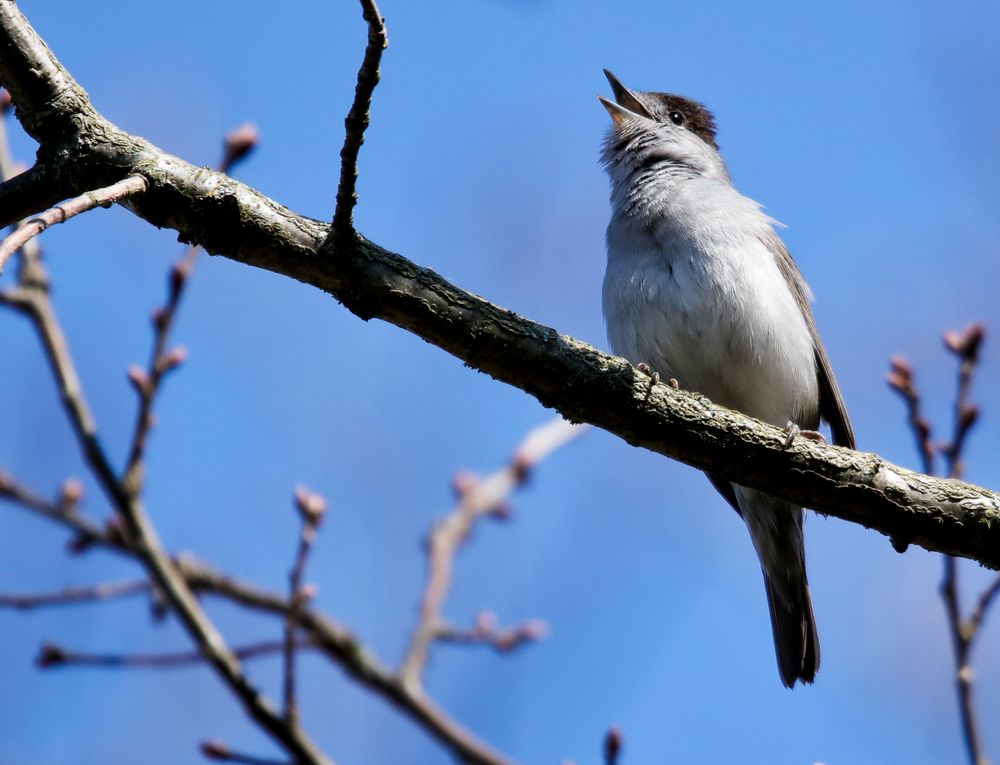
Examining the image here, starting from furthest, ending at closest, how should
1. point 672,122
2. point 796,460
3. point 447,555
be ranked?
1. point 672,122
2. point 447,555
3. point 796,460

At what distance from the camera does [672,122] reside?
21.1 feet

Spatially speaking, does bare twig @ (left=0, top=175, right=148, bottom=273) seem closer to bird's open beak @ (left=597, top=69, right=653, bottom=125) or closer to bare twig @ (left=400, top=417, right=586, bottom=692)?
bare twig @ (left=400, top=417, right=586, bottom=692)

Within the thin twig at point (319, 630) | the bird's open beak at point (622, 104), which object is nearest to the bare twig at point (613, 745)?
the thin twig at point (319, 630)

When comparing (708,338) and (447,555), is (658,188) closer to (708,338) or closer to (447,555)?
(708,338)

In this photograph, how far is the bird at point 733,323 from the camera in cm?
473

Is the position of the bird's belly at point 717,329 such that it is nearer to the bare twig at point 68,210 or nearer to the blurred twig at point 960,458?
the blurred twig at point 960,458

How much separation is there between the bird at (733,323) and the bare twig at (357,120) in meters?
2.32

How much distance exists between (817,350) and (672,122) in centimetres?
199

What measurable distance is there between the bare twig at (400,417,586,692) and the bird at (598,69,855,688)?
626 millimetres

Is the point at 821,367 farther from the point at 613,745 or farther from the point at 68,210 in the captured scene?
the point at 68,210

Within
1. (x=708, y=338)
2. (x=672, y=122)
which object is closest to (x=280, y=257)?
(x=708, y=338)

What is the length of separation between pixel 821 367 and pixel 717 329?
3.02 ft


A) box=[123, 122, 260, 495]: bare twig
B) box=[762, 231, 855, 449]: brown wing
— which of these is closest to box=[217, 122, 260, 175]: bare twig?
box=[123, 122, 260, 495]: bare twig

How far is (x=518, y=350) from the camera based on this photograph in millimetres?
3037
